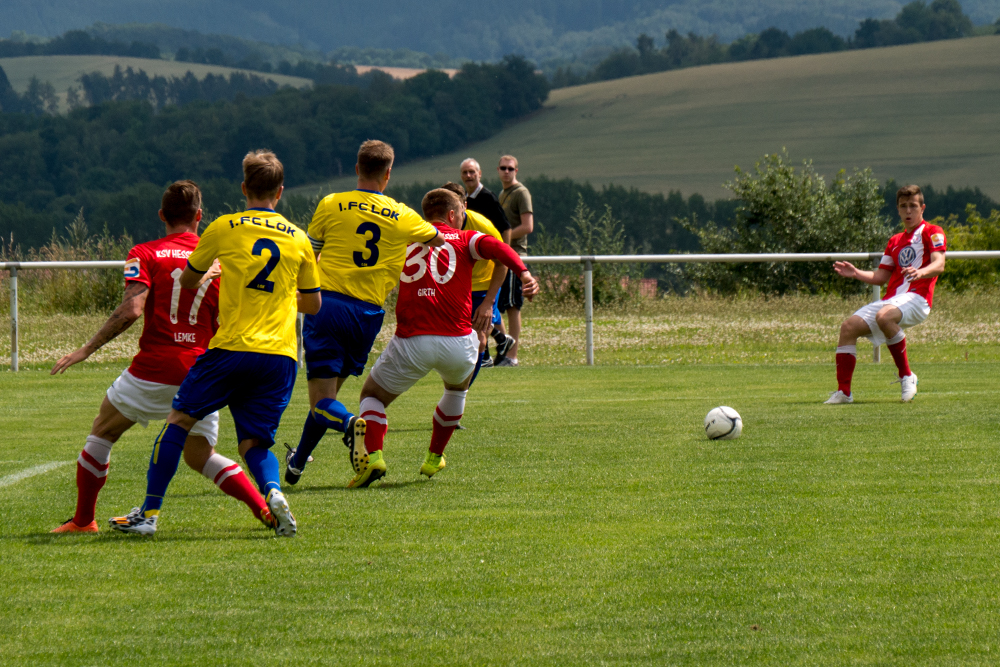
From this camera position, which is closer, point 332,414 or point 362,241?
point 332,414

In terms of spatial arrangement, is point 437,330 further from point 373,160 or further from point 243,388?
point 243,388

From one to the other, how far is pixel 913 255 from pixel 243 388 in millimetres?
7086

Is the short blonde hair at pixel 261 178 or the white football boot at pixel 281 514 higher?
the short blonde hair at pixel 261 178

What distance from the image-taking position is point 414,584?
4156 millimetres

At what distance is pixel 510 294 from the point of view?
1317cm

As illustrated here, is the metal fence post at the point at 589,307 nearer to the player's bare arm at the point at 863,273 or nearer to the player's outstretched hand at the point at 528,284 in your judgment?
the player's bare arm at the point at 863,273

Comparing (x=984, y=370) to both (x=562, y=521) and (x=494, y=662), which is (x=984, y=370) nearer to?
(x=562, y=521)

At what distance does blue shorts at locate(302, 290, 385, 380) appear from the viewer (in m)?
6.59

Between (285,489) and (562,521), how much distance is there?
5.85 feet

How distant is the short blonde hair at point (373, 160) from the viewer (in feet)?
21.5

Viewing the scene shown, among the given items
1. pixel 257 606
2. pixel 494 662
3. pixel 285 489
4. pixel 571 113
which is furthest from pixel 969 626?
pixel 571 113

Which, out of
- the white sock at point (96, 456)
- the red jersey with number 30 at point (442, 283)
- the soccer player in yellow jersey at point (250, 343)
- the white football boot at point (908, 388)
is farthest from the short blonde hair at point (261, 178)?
the white football boot at point (908, 388)

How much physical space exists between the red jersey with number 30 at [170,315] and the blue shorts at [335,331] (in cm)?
126

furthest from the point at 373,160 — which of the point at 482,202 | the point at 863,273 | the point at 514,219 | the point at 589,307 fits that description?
the point at 589,307
